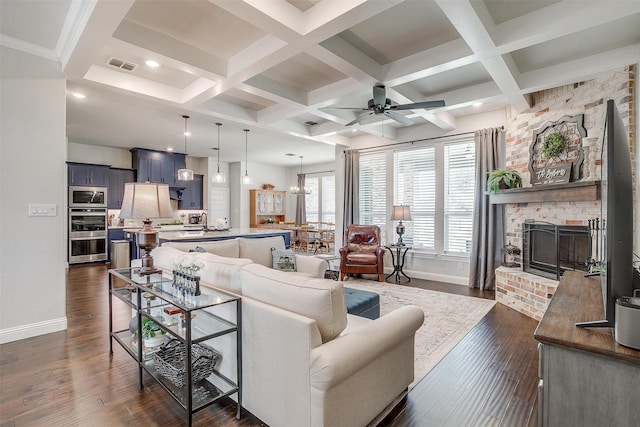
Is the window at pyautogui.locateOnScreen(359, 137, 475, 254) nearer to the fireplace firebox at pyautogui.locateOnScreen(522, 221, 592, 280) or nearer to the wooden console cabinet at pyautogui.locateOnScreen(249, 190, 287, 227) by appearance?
the fireplace firebox at pyautogui.locateOnScreen(522, 221, 592, 280)

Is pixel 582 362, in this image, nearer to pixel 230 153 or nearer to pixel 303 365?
pixel 303 365

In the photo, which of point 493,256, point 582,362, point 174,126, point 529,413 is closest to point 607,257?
point 582,362

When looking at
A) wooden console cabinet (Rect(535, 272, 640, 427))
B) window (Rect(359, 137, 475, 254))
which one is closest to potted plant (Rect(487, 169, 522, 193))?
window (Rect(359, 137, 475, 254))

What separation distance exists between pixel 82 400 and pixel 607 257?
3018 mm

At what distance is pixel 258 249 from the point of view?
421 cm

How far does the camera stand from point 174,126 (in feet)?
19.2

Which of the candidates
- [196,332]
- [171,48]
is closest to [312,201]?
[171,48]

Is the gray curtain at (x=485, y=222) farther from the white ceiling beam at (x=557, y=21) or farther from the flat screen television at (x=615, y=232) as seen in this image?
the flat screen television at (x=615, y=232)

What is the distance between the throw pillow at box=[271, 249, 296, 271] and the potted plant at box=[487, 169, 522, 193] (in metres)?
3.05

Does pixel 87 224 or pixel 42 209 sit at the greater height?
pixel 42 209

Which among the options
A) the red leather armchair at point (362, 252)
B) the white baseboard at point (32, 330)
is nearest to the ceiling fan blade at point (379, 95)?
the red leather armchair at point (362, 252)

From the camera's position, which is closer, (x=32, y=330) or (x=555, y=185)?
(x=32, y=330)

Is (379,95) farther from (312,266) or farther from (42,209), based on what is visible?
(42,209)

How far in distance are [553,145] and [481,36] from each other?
2205 millimetres
